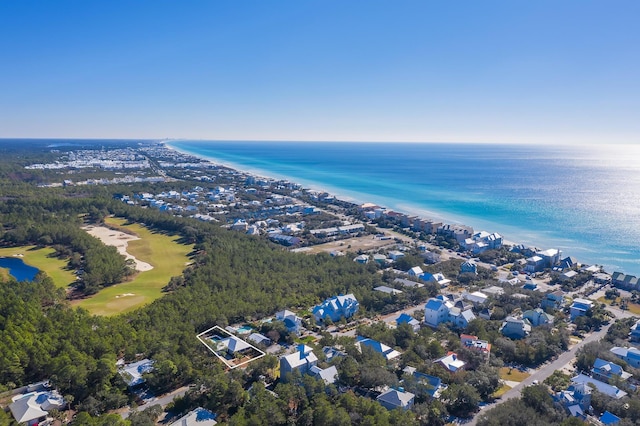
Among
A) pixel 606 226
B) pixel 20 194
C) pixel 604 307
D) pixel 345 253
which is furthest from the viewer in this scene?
pixel 20 194

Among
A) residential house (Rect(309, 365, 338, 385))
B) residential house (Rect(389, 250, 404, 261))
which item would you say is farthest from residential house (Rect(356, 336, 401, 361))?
residential house (Rect(389, 250, 404, 261))

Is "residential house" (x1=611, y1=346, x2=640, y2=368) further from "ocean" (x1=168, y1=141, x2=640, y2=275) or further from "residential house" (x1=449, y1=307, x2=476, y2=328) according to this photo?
"ocean" (x1=168, y1=141, x2=640, y2=275)

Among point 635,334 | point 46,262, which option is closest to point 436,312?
point 635,334

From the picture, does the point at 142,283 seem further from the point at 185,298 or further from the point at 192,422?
the point at 192,422

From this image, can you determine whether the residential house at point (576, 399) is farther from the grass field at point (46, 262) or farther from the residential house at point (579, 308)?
the grass field at point (46, 262)

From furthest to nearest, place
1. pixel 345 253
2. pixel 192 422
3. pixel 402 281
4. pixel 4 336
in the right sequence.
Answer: pixel 345 253
pixel 402 281
pixel 4 336
pixel 192 422

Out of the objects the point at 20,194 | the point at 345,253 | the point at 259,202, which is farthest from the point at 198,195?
the point at 345,253

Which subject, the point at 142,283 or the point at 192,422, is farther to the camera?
the point at 142,283
